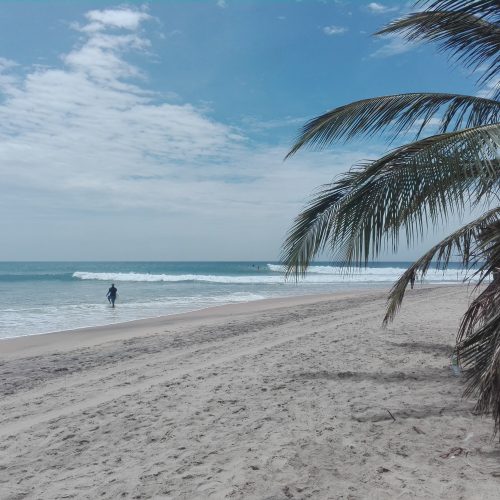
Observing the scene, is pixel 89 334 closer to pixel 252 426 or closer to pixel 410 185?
pixel 252 426

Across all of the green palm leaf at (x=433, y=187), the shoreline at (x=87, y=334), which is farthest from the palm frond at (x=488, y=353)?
the shoreline at (x=87, y=334)

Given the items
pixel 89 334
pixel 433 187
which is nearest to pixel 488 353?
pixel 433 187

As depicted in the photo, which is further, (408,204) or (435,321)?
(435,321)

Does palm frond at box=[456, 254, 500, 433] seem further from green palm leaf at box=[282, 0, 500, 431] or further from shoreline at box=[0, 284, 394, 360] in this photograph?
shoreline at box=[0, 284, 394, 360]

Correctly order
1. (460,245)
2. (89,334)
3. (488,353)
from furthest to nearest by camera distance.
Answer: (89,334)
(460,245)
(488,353)

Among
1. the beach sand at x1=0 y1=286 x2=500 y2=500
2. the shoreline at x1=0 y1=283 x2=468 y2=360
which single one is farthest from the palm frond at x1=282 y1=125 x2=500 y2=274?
the shoreline at x1=0 y1=283 x2=468 y2=360

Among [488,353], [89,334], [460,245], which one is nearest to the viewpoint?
[488,353]

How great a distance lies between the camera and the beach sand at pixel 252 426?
3.24 metres

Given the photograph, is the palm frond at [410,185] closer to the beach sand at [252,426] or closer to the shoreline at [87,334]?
the beach sand at [252,426]

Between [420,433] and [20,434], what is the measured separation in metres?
3.76

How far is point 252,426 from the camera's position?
14.2 feet

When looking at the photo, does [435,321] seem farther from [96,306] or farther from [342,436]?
[96,306]

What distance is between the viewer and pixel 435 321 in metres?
11.5

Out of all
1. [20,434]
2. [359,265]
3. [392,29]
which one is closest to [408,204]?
[359,265]
